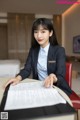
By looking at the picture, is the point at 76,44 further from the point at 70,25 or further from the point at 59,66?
the point at 59,66

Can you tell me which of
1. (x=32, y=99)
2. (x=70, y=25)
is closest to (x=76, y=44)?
(x=70, y=25)

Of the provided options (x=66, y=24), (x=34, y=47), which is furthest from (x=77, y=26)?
(x=34, y=47)

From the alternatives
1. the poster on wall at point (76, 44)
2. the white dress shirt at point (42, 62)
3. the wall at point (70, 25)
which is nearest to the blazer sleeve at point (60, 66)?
the white dress shirt at point (42, 62)

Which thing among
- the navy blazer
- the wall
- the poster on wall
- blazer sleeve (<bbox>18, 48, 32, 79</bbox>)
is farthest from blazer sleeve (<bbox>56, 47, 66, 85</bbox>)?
the wall

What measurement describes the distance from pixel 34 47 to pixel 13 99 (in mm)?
857

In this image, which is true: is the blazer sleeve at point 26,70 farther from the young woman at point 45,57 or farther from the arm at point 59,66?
the arm at point 59,66

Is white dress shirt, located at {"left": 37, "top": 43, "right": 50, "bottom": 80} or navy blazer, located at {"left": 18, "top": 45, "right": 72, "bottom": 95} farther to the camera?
white dress shirt, located at {"left": 37, "top": 43, "right": 50, "bottom": 80}

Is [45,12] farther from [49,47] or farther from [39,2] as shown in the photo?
[49,47]

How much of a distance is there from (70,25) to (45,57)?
5327 mm

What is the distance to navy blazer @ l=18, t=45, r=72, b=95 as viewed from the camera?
123cm

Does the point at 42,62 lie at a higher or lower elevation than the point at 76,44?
lower

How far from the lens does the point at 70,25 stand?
641 cm

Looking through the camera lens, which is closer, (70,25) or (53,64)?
(53,64)

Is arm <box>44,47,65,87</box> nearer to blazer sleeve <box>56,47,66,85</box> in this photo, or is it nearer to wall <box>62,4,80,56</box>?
blazer sleeve <box>56,47,66,85</box>
